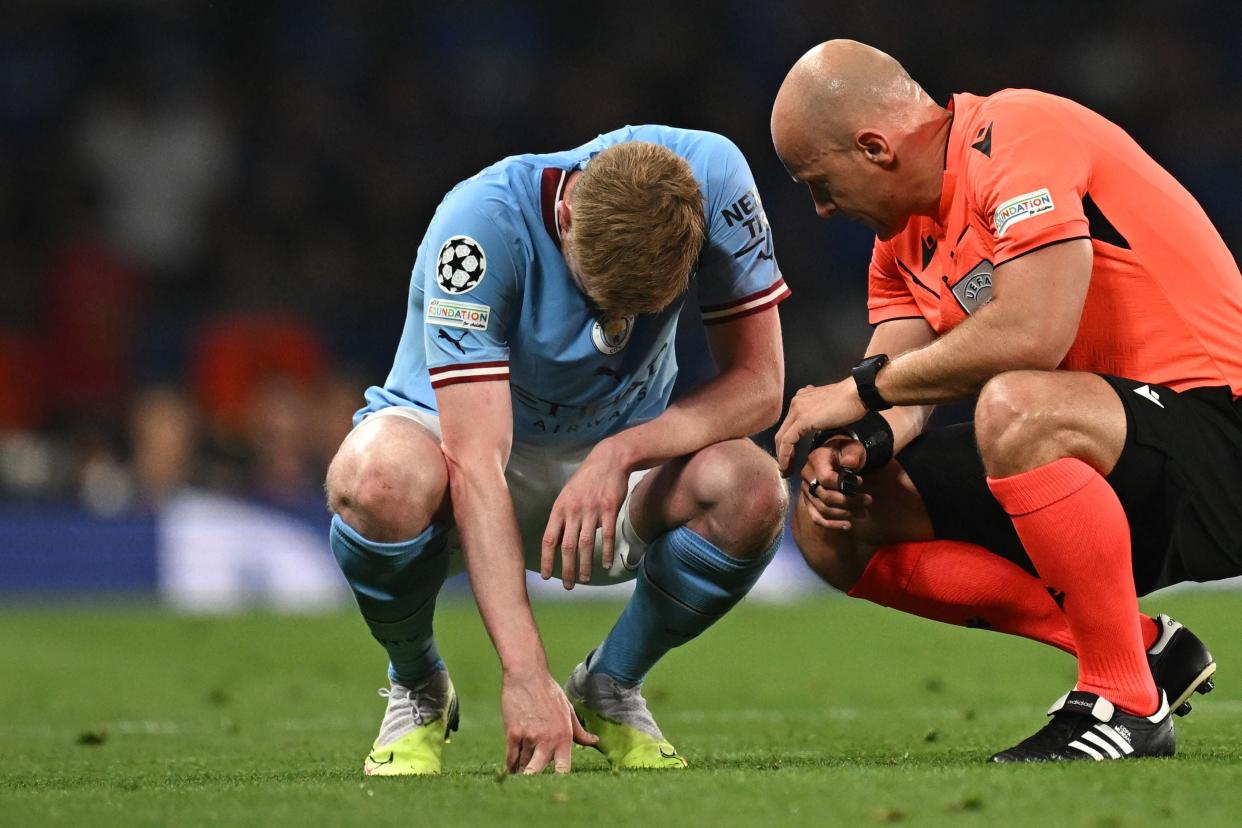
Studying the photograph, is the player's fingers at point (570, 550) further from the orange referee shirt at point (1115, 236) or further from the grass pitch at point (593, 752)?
the orange referee shirt at point (1115, 236)

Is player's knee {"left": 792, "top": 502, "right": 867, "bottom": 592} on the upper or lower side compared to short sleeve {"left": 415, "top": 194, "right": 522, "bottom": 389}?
lower

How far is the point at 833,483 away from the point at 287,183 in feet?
32.5

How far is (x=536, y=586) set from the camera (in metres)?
9.77

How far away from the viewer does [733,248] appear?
3.88 metres

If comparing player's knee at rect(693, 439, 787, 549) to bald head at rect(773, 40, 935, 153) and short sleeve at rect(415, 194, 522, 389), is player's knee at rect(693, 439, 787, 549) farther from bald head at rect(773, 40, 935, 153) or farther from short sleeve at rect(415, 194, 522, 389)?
bald head at rect(773, 40, 935, 153)

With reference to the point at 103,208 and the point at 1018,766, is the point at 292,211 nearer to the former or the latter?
the point at 103,208

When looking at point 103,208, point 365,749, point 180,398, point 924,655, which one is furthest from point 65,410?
point 365,749

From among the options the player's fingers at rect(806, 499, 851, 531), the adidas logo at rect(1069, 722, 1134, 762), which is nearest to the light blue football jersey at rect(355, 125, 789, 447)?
the player's fingers at rect(806, 499, 851, 531)

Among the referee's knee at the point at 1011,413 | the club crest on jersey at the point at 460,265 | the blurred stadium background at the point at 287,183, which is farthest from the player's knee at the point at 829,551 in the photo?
the blurred stadium background at the point at 287,183

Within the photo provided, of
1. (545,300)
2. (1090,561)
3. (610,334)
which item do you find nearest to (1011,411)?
(1090,561)

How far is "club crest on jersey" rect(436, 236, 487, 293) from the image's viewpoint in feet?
12.0

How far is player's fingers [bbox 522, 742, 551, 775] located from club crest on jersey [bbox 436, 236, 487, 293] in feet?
3.13

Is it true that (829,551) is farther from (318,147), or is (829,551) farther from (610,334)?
(318,147)

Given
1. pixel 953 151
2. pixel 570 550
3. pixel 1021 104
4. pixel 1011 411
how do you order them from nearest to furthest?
1. pixel 1011 411
2. pixel 570 550
3. pixel 1021 104
4. pixel 953 151
